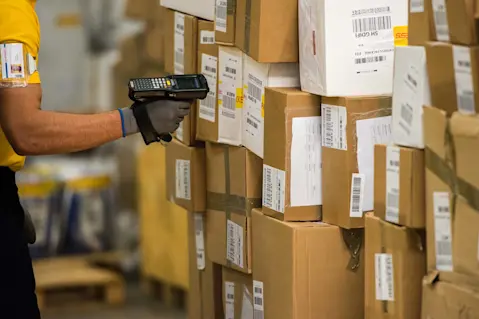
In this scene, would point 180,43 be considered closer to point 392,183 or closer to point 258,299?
point 258,299

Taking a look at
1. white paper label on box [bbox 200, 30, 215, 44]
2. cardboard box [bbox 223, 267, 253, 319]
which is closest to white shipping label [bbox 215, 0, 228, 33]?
white paper label on box [bbox 200, 30, 215, 44]

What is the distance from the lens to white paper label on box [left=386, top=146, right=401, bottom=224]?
2.60 meters

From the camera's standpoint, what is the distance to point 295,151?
3.03m

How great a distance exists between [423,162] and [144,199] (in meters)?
3.90

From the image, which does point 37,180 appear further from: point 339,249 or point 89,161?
point 339,249

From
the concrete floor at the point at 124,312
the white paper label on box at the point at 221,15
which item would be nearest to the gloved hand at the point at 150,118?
the white paper label on box at the point at 221,15

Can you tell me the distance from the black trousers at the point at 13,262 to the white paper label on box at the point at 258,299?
721 millimetres

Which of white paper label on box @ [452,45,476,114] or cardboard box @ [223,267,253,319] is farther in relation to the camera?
cardboard box @ [223,267,253,319]

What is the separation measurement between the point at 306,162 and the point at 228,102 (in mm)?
476

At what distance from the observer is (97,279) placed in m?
6.14

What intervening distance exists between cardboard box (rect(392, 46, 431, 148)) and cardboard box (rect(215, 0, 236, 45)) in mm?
838

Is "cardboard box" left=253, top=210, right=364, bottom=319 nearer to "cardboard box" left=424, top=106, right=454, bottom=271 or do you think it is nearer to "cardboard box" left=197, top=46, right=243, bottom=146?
"cardboard box" left=197, top=46, right=243, bottom=146

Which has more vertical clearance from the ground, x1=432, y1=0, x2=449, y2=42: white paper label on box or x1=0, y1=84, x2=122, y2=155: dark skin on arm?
x1=432, y1=0, x2=449, y2=42: white paper label on box

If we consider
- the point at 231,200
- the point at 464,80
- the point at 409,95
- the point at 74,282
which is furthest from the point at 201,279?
the point at 74,282
